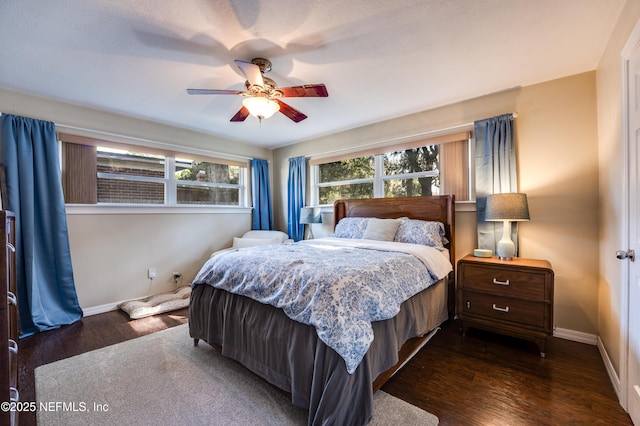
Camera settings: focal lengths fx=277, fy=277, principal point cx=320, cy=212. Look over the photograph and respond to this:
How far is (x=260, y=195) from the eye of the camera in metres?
4.90

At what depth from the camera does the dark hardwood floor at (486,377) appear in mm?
1623

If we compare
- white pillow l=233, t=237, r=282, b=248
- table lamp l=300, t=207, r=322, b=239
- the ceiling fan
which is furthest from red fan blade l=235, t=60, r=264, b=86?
white pillow l=233, t=237, r=282, b=248

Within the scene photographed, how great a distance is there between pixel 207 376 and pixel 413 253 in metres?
1.87

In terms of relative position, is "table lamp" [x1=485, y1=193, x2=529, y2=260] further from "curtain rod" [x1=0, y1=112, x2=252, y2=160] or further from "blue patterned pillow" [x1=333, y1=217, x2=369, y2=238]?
"curtain rod" [x1=0, y1=112, x2=252, y2=160]

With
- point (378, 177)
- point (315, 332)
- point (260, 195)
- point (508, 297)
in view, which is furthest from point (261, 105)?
point (260, 195)

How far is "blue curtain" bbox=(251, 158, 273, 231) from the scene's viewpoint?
15.9 ft

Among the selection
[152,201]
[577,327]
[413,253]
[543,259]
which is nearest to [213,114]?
[152,201]

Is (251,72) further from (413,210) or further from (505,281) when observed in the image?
(505,281)

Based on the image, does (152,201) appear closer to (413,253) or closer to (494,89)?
(413,253)

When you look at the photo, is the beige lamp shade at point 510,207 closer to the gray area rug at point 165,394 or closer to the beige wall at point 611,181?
the beige wall at point 611,181

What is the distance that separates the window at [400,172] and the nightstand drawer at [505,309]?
1.16 meters

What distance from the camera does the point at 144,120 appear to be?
3658 mm

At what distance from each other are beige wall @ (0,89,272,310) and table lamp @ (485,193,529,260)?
12.3ft

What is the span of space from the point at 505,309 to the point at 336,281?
69.4 inches
